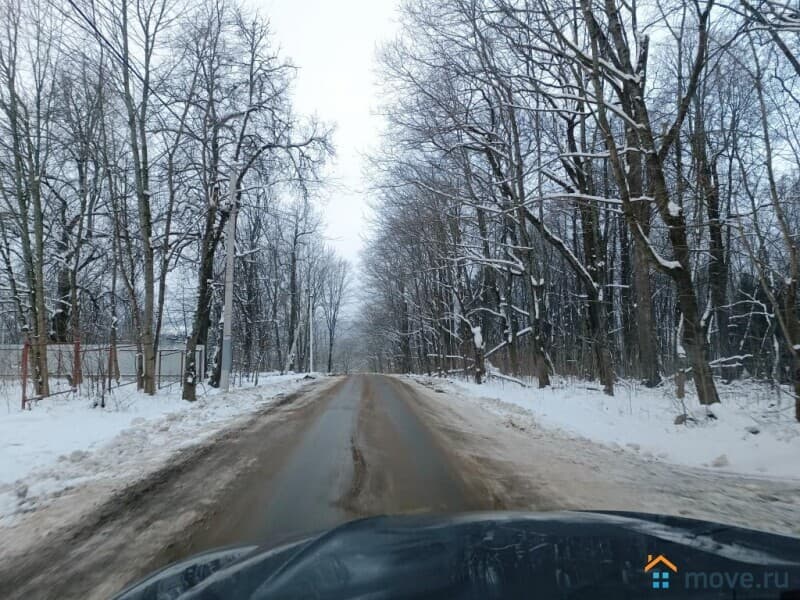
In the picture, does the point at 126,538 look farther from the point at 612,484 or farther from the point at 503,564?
the point at 612,484

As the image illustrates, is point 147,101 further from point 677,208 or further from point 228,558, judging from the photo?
point 228,558

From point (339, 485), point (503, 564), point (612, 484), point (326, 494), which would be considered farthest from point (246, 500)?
point (612, 484)

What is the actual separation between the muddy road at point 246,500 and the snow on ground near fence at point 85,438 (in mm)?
688

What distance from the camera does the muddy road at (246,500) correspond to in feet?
12.0

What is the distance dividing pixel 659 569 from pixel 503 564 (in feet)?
2.29

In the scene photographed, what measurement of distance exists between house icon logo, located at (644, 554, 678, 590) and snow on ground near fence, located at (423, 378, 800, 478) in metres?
4.90

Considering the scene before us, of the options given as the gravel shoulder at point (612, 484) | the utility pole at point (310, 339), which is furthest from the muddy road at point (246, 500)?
the utility pole at point (310, 339)

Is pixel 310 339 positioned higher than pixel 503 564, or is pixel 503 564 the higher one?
pixel 310 339

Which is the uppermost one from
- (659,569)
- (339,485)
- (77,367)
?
(77,367)

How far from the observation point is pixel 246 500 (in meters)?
5.27

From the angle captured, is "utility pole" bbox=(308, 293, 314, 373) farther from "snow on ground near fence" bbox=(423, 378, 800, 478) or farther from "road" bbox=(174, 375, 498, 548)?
"road" bbox=(174, 375, 498, 548)

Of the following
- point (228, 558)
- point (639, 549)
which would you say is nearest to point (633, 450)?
point (639, 549)

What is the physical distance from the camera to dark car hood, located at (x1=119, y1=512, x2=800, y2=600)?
2318 mm

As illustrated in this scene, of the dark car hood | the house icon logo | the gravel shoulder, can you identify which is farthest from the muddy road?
the house icon logo
